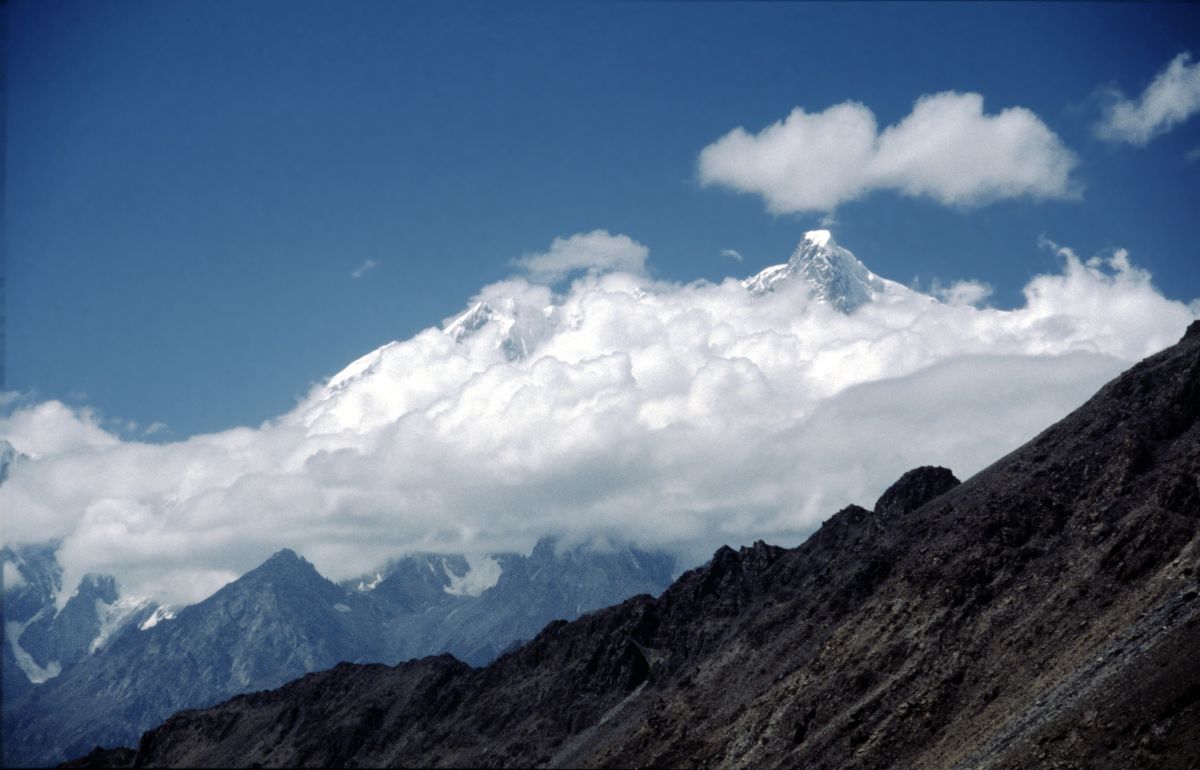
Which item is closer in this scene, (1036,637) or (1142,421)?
(1036,637)

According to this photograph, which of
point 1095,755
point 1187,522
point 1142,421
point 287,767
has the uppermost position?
point 287,767

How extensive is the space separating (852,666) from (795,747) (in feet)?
59.2

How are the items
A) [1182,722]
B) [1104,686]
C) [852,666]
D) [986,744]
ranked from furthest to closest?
[852,666] < [986,744] < [1104,686] < [1182,722]

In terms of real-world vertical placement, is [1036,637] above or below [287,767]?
below

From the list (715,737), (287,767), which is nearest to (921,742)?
(715,737)

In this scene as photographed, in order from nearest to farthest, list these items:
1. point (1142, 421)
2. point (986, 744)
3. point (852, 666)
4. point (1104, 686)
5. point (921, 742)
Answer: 1. point (1104, 686)
2. point (986, 744)
3. point (921, 742)
4. point (852, 666)
5. point (1142, 421)

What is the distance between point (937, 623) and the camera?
17362 centimetres

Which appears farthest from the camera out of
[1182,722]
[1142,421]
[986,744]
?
[1142,421]

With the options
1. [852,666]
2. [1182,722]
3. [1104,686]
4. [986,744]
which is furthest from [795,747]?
[1182,722]

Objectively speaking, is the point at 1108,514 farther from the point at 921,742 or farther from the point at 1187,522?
the point at 921,742

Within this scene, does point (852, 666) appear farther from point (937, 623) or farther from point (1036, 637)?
point (1036, 637)

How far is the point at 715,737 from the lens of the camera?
185750 millimetres

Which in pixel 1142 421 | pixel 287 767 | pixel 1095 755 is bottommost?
pixel 1095 755

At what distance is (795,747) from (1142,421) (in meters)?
84.4
